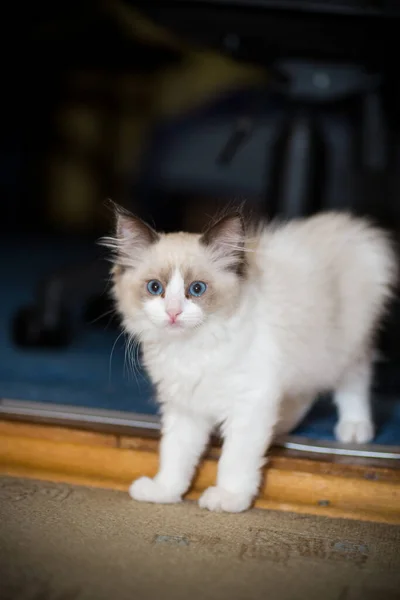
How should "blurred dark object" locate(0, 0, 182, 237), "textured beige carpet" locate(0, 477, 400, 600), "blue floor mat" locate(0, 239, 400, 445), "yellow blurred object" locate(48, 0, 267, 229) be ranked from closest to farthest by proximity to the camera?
1. "textured beige carpet" locate(0, 477, 400, 600)
2. "blue floor mat" locate(0, 239, 400, 445)
3. "blurred dark object" locate(0, 0, 182, 237)
4. "yellow blurred object" locate(48, 0, 267, 229)

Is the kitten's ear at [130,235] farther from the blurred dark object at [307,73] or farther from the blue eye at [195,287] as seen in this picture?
the blurred dark object at [307,73]

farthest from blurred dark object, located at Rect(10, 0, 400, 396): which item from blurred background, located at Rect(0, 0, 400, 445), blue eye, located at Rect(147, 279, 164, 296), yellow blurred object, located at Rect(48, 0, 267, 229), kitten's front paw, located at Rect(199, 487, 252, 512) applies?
yellow blurred object, located at Rect(48, 0, 267, 229)

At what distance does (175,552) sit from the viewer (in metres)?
1.13

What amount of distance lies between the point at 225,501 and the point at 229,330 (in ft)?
0.92

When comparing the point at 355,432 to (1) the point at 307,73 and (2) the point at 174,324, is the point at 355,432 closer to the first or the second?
(2) the point at 174,324

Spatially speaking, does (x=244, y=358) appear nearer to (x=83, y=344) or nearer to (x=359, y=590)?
(x=359, y=590)

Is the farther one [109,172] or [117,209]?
[109,172]

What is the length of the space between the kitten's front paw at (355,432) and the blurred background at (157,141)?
0.04 m

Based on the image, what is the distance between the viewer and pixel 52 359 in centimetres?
205

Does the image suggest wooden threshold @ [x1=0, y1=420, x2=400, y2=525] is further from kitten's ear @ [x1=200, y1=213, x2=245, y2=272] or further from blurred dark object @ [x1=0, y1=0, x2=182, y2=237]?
blurred dark object @ [x1=0, y1=0, x2=182, y2=237]

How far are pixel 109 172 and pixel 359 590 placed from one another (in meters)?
3.25

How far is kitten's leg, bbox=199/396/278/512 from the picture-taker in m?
1.30

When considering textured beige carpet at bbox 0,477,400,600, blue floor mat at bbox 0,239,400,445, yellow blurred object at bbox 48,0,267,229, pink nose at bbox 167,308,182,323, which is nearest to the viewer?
textured beige carpet at bbox 0,477,400,600

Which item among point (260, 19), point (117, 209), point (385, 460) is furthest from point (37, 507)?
point (260, 19)
